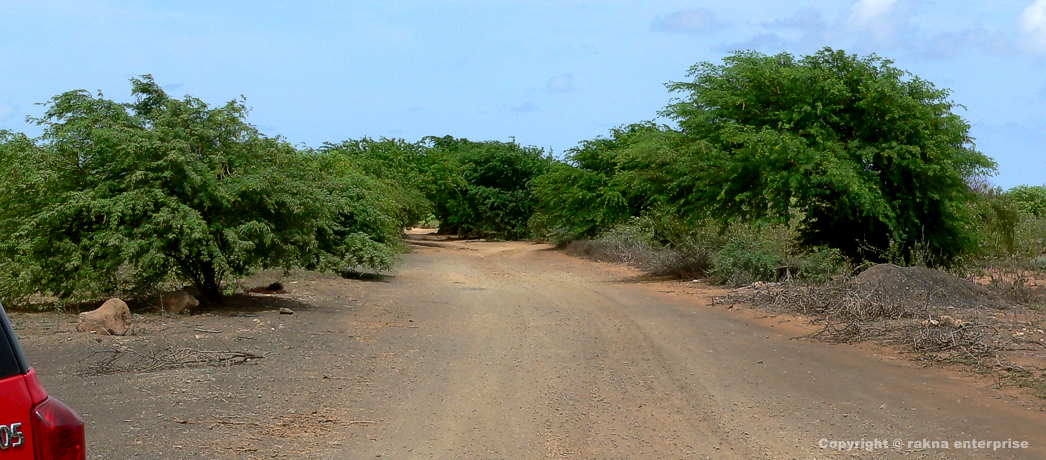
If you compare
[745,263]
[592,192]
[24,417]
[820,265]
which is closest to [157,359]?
[24,417]

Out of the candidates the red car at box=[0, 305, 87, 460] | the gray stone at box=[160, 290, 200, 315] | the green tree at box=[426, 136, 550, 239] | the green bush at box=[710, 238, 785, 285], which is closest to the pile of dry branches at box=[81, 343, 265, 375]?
the gray stone at box=[160, 290, 200, 315]

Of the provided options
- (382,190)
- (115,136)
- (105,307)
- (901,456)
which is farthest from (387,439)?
(382,190)

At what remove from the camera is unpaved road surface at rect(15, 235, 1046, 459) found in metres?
7.01

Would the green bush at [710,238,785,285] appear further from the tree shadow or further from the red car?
the red car

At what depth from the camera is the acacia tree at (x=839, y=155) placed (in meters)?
19.1

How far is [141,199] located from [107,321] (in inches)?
83.3

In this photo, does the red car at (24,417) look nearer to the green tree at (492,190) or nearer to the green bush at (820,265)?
the green bush at (820,265)

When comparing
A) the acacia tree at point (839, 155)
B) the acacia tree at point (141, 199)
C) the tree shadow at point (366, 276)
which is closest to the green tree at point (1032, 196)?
the acacia tree at point (839, 155)

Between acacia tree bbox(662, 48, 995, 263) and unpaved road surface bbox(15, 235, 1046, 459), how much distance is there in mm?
5195

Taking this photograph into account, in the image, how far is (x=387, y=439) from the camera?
7.18 m

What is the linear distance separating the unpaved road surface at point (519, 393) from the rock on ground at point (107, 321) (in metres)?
0.28

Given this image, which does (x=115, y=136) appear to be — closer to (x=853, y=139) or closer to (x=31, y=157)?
(x=31, y=157)

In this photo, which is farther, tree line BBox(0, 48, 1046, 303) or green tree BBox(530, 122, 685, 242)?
green tree BBox(530, 122, 685, 242)

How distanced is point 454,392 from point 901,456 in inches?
167
